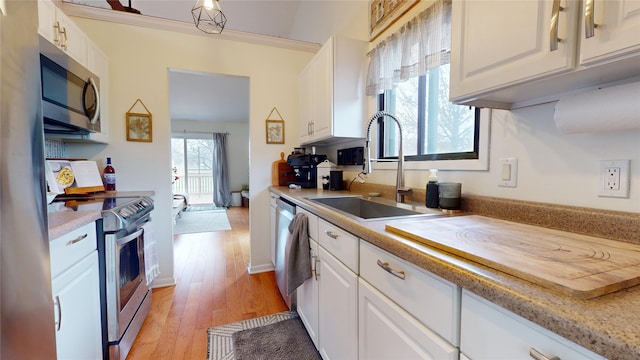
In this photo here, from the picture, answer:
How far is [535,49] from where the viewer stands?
2.28 ft

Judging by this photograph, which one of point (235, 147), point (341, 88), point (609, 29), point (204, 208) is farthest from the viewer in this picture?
point (235, 147)

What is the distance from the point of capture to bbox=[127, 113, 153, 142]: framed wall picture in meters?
2.28

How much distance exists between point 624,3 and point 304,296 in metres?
1.71

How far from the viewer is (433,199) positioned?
1273 mm

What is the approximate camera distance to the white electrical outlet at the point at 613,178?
744mm

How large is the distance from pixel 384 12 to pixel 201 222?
4.60 m

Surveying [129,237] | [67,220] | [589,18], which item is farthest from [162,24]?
[589,18]

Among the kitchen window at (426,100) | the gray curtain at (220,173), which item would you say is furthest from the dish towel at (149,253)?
the gray curtain at (220,173)

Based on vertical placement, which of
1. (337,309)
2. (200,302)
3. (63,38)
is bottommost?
(200,302)

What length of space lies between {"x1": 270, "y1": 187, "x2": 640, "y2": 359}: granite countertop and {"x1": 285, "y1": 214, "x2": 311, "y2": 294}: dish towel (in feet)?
3.08

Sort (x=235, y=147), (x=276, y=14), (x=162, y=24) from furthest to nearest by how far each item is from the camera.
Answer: (x=235, y=147) → (x=276, y=14) → (x=162, y=24)

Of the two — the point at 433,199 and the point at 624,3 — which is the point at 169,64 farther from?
the point at 624,3

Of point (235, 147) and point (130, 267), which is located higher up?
point (235, 147)

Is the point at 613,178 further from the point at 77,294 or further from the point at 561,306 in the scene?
the point at 77,294
